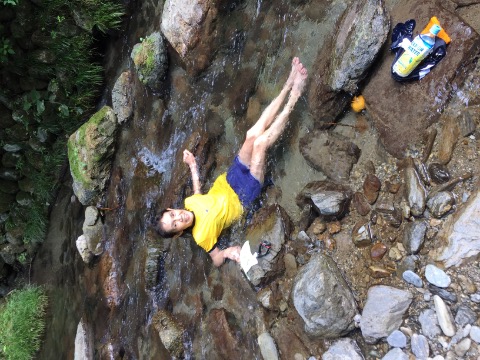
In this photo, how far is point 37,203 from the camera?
6996mm

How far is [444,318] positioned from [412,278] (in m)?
0.32

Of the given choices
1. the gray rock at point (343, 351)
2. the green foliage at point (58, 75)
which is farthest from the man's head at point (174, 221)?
the green foliage at point (58, 75)

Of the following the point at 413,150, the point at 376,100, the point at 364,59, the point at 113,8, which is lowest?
the point at 413,150

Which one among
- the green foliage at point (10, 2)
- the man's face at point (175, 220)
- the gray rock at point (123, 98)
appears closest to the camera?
the man's face at point (175, 220)

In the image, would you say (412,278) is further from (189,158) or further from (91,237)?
(91,237)

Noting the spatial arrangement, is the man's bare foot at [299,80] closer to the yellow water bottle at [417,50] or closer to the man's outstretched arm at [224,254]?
the yellow water bottle at [417,50]

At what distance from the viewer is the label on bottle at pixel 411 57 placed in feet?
10.2

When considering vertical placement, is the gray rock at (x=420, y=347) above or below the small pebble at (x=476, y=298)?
below

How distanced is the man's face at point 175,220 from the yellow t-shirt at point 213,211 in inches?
3.9

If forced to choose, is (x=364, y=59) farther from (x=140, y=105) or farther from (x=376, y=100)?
(x=140, y=105)

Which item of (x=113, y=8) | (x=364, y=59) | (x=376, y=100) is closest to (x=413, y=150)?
(x=376, y=100)

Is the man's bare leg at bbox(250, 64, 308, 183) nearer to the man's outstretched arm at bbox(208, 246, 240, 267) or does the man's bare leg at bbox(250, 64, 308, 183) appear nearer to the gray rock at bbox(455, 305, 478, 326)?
the man's outstretched arm at bbox(208, 246, 240, 267)

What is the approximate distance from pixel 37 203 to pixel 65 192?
0.53 meters

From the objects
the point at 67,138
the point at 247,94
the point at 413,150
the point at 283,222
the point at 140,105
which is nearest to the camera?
the point at 413,150
